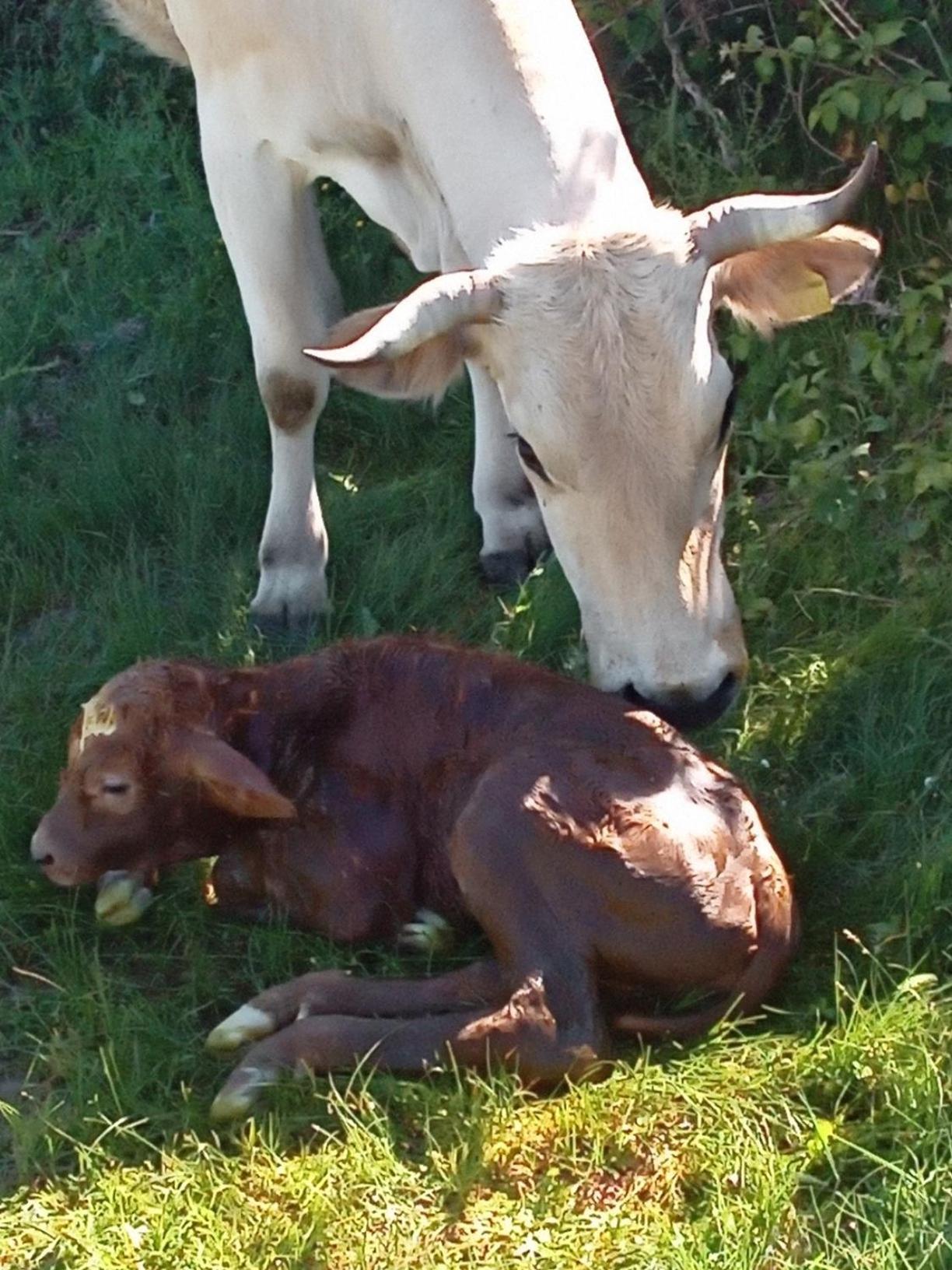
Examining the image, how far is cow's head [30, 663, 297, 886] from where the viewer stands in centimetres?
339

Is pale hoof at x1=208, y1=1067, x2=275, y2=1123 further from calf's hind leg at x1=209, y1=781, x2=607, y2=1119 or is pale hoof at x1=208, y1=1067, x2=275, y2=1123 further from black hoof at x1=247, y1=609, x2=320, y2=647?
black hoof at x1=247, y1=609, x2=320, y2=647

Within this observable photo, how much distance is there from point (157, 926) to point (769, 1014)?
3.95 ft

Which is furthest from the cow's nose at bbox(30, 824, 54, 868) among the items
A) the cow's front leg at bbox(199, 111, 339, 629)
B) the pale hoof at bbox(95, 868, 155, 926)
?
the cow's front leg at bbox(199, 111, 339, 629)

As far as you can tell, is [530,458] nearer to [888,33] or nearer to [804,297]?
[804,297]

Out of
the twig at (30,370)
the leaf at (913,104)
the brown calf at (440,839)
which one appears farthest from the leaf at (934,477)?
the twig at (30,370)

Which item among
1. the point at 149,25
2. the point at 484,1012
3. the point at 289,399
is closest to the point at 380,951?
the point at 484,1012

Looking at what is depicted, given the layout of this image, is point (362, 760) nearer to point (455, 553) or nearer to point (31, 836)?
point (31, 836)

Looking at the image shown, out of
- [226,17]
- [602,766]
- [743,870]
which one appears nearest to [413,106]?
[226,17]

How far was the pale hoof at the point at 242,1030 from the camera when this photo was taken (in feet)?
10.5

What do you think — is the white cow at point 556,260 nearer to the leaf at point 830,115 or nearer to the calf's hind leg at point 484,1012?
the calf's hind leg at point 484,1012

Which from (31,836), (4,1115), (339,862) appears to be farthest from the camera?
(31,836)

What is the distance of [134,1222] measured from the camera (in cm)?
297

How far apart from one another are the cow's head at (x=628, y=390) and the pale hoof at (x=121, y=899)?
38.9 inches

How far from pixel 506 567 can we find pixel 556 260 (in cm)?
138
